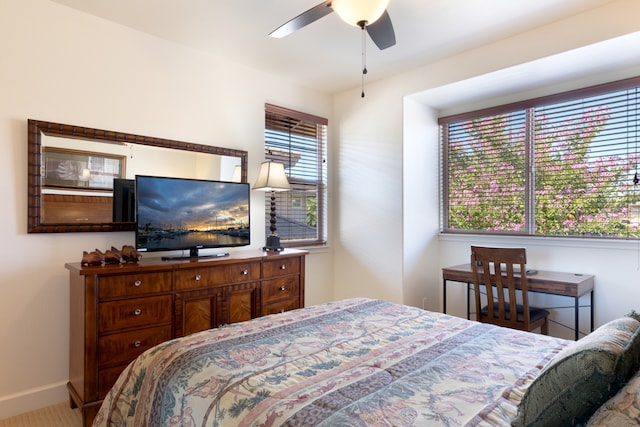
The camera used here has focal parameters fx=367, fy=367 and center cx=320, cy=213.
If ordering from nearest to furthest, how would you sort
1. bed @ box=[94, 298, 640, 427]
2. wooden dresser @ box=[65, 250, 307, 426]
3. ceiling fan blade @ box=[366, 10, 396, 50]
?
bed @ box=[94, 298, 640, 427] → ceiling fan blade @ box=[366, 10, 396, 50] → wooden dresser @ box=[65, 250, 307, 426]

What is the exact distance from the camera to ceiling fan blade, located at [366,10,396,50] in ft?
6.59

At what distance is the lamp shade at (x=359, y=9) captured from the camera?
1.72m

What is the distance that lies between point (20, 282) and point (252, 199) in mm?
1849

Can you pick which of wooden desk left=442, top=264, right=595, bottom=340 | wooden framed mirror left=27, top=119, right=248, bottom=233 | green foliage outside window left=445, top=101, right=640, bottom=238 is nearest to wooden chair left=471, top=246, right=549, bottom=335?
wooden desk left=442, top=264, right=595, bottom=340

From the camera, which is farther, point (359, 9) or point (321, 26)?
point (321, 26)

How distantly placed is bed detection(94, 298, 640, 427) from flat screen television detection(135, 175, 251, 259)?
1.21 metres

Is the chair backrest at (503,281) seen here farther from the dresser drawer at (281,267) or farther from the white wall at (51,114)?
the white wall at (51,114)

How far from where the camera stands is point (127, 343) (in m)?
2.26

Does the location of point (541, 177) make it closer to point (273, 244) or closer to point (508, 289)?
point (508, 289)

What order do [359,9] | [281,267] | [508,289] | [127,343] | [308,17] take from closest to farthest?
[359,9], [308,17], [127,343], [508,289], [281,267]

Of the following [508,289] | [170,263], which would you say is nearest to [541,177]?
[508,289]

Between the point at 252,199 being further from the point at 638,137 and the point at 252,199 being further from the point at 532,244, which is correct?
the point at 638,137

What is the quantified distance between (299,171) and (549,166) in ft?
8.06

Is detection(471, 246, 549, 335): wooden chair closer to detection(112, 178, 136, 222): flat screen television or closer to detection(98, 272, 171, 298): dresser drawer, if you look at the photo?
detection(98, 272, 171, 298): dresser drawer
